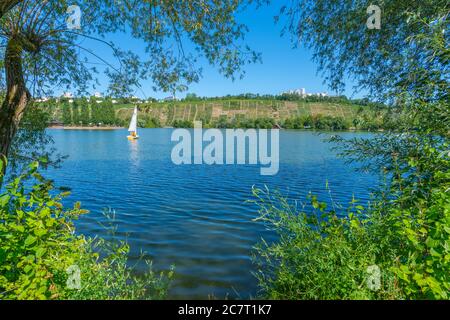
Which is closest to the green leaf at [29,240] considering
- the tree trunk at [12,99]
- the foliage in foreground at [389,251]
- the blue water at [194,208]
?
the blue water at [194,208]

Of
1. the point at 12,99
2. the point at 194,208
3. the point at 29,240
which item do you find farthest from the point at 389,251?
the point at 194,208

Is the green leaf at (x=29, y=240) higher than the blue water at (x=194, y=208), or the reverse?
the green leaf at (x=29, y=240)

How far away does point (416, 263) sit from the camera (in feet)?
13.5

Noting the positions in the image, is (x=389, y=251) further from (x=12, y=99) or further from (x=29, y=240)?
(x=12, y=99)

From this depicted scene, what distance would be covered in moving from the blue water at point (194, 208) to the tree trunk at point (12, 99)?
338cm

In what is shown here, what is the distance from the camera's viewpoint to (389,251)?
5.13m

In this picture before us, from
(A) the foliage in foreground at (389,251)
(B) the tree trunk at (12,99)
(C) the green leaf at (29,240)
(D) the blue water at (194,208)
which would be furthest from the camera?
(D) the blue water at (194,208)

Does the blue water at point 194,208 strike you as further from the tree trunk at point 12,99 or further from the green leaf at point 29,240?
the tree trunk at point 12,99

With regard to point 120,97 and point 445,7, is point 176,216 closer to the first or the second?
point 120,97

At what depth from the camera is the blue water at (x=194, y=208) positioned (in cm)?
991

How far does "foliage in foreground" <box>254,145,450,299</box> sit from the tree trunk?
6546mm

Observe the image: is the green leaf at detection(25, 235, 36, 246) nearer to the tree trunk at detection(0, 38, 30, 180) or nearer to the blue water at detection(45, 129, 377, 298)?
the blue water at detection(45, 129, 377, 298)

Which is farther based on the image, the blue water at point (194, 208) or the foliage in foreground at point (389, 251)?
the blue water at point (194, 208)
